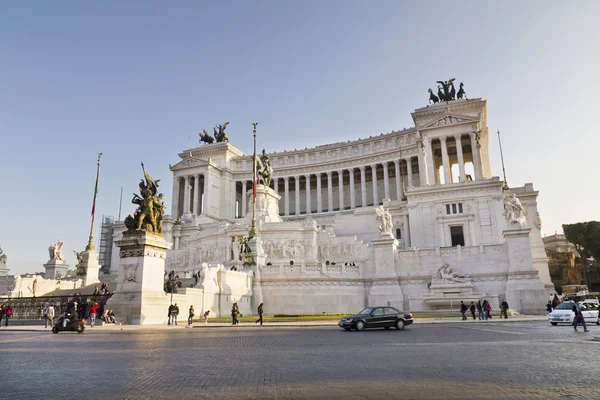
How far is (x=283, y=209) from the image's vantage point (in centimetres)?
9225

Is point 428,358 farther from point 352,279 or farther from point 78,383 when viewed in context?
point 352,279

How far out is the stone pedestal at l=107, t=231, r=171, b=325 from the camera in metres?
20.9

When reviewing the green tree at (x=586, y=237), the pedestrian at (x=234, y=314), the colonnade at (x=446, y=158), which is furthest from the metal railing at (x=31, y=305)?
the green tree at (x=586, y=237)

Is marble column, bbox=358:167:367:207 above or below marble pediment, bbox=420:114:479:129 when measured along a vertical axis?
below

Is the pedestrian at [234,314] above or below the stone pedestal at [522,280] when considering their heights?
below

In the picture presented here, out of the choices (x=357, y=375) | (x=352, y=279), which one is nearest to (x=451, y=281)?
(x=352, y=279)

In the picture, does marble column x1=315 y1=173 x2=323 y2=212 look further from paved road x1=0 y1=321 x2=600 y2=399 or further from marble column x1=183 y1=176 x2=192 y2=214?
paved road x1=0 y1=321 x2=600 y2=399

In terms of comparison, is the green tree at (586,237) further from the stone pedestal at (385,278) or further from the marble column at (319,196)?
the stone pedestal at (385,278)

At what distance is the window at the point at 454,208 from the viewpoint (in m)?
55.0

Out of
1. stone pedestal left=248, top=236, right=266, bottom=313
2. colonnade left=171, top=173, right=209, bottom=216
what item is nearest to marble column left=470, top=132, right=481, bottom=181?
stone pedestal left=248, top=236, right=266, bottom=313

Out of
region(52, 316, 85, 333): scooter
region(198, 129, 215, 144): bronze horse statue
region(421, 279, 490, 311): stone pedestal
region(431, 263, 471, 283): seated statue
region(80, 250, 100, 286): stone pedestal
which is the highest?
region(198, 129, 215, 144): bronze horse statue

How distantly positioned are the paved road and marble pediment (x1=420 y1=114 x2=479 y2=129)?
188 ft

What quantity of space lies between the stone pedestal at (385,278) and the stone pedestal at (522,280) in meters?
Answer: 7.98

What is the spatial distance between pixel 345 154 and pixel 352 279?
175 feet
